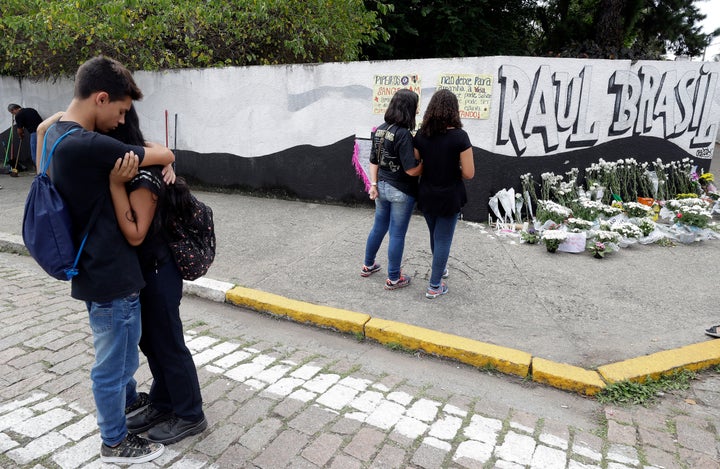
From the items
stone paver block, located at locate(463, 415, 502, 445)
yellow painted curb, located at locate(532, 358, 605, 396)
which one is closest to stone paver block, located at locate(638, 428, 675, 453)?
yellow painted curb, located at locate(532, 358, 605, 396)

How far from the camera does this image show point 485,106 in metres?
6.23

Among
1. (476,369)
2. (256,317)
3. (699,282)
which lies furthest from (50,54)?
(699,282)

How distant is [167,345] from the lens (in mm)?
2473

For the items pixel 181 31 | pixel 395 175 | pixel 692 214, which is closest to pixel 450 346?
pixel 395 175

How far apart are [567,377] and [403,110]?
2.36m

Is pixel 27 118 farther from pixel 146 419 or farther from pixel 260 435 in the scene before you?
pixel 260 435

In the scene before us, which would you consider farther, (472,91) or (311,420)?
(472,91)

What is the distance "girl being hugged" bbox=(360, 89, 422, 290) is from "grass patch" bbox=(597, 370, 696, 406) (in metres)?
1.96

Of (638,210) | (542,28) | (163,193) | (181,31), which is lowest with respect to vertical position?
(638,210)

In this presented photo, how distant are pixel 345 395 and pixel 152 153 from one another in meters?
1.79

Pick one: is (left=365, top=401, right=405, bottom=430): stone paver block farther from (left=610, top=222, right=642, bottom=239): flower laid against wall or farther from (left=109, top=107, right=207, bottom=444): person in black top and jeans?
(left=610, top=222, right=642, bottom=239): flower laid against wall

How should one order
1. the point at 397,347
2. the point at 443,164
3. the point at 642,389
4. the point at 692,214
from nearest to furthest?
1. the point at 642,389
2. the point at 397,347
3. the point at 443,164
4. the point at 692,214

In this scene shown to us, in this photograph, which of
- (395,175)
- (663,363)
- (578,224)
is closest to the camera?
(663,363)

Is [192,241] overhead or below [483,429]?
overhead
